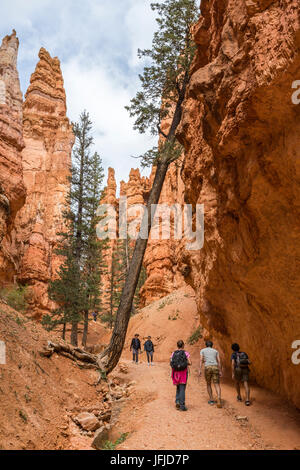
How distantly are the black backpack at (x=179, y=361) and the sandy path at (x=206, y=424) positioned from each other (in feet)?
3.00

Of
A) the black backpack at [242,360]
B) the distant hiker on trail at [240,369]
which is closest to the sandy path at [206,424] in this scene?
the distant hiker on trail at [240,369]

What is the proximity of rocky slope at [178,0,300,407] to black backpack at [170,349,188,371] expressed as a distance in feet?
7.08

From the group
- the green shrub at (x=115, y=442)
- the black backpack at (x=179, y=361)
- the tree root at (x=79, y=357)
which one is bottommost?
the green shrub at (x=115, y=442)

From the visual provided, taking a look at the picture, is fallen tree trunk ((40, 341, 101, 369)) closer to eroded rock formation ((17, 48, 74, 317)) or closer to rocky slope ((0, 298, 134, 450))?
rocky slope ((0, 298, 134, 450))

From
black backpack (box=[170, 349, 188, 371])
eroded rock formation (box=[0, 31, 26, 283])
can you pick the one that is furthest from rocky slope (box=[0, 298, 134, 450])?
eroded rock formation (box=[0, 31, 26, 283])

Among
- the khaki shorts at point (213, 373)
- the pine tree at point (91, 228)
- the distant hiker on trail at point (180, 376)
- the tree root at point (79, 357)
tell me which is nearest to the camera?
the distant hiker on trail at point (180, 376)

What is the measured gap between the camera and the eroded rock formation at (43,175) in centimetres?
3353

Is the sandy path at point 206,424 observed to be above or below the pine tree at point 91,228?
below

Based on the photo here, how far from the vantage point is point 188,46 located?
11227 mm

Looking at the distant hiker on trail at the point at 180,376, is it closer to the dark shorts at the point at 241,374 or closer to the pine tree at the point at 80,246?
the dark shorts at the point at 241,374

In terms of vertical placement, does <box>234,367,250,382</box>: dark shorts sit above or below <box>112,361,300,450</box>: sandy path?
above

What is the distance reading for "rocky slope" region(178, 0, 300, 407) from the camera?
4613mm

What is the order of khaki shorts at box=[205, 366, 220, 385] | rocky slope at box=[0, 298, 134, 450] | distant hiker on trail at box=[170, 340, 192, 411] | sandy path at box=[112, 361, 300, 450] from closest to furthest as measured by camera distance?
rocky slope at box=[0, 298, 134, 450] < sandy path at box=[112, 361, 300, 450] < distant hiker on trail at box=[170, 340, 192, 411] < khaki shorts at box=[205, 366, 220, 385]
